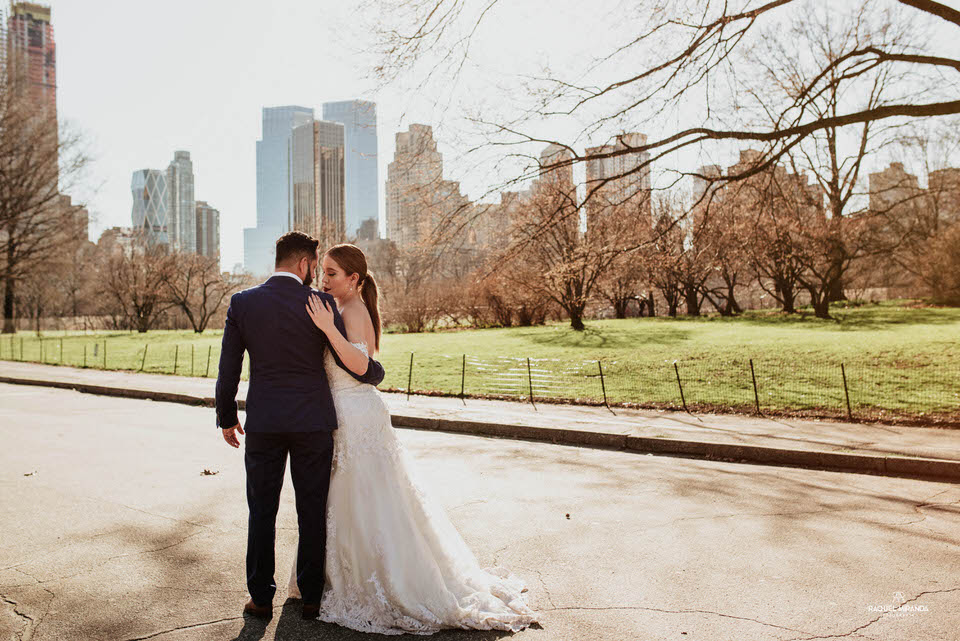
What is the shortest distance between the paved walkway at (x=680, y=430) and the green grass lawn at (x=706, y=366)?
133 cm

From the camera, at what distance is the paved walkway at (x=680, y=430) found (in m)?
8.59

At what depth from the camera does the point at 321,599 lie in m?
3.81

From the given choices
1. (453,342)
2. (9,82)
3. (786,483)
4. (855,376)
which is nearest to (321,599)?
(786,483)

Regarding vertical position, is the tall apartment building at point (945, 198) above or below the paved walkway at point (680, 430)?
above

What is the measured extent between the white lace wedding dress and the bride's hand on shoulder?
0.26 meters

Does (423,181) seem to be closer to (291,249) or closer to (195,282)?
(291,249)

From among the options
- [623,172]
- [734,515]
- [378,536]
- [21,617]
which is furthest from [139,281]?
[378,536]

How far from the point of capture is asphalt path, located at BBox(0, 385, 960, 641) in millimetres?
3686

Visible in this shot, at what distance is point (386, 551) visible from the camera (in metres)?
3.71

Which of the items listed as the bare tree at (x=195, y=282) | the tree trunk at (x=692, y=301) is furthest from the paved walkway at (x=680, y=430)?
the bare tree at (x=195, y=282)

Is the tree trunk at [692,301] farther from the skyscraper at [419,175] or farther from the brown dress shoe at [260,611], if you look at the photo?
the brown dress shoe at [260,611]

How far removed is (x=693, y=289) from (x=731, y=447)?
48429 mm

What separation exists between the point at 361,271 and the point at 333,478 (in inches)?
49.0

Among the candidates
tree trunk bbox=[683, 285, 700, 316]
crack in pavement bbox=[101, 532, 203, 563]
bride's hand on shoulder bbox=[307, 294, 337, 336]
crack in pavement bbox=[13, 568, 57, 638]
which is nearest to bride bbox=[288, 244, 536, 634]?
bride's hand on shoulder bbox=[307, 294, 337, 336]
